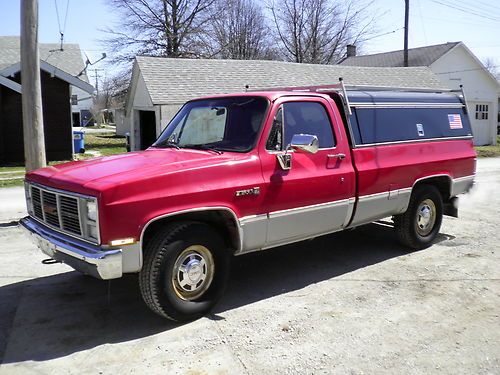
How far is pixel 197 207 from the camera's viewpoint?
4.31 metres

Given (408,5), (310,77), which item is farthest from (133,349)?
(408,5)

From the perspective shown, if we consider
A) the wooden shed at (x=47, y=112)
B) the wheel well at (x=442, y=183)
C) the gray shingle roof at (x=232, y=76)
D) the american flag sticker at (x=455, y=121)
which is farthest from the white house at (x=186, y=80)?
the wheel well at (x=442, y=183)

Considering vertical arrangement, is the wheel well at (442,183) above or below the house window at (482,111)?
below

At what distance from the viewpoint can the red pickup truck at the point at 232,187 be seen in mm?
4047

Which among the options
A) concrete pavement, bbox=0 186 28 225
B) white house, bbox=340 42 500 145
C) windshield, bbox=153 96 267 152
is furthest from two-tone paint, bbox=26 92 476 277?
white house, bbox=340 42 500 145

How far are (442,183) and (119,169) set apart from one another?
4624mm

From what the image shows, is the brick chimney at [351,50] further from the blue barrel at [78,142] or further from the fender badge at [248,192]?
the fender badge at [248,192]

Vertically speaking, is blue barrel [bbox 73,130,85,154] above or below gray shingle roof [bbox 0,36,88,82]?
below

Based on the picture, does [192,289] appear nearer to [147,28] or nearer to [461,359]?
[461,359]

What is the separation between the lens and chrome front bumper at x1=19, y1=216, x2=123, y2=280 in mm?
3893

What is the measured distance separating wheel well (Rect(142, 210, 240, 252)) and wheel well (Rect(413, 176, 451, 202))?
304 cm

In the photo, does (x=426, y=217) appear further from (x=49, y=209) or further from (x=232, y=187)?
(x=49, y=209)

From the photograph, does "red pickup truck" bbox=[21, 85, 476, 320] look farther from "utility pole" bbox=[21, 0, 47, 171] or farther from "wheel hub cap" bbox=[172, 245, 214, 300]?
"utility pole" bbox=[21, 0, 47, 171]

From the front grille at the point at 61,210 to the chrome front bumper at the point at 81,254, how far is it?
7 centimetres
